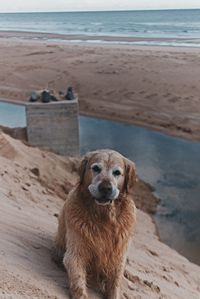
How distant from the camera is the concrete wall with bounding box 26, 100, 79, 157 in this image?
12820 mm

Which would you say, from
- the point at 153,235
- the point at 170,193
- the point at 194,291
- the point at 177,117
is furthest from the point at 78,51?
the point at 194,291

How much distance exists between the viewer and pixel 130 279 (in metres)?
6.04

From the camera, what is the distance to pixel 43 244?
6.24 metres

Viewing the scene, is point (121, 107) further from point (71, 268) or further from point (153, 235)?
point (71, 268)

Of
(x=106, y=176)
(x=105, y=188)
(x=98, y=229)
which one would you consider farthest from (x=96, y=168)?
(x=98, y=229)

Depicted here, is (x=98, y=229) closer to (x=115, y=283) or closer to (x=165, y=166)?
(x=115, y=283)

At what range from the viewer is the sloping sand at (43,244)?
4953 mm

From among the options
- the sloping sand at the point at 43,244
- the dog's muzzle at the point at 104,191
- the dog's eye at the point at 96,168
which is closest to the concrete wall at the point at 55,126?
the sloping sand at the point at 43,244

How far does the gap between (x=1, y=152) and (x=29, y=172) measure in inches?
38.4

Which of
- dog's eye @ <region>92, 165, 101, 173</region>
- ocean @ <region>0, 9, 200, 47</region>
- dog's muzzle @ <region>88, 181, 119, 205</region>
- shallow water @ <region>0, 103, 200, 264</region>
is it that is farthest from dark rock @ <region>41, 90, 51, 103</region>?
ocean @ <region>0, 9, 200, 47</region>

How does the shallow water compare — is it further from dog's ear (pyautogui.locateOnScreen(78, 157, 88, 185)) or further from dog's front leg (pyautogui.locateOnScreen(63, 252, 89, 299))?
dog's ear (pyautogui.locateOnScreen(78, 157, 88, 185))

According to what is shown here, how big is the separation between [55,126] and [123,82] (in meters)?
14.9

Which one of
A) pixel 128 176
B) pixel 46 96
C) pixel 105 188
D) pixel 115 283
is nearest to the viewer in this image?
pixel 105 188

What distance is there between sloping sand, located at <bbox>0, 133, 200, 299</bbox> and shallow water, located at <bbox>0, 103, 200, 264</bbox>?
526 mm
